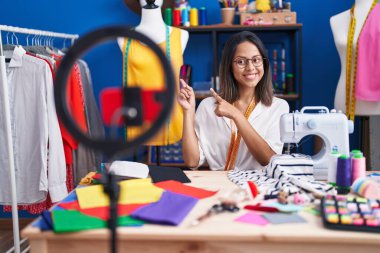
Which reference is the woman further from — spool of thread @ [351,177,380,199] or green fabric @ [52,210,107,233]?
green fabric @ [52,210,107,233]

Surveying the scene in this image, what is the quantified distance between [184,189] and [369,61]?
5.90ft

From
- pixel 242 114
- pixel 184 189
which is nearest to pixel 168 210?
pixel 184 189

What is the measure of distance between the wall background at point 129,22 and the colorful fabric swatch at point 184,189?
7.22 ft

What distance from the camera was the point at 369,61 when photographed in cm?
282

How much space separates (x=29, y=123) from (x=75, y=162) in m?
0.45

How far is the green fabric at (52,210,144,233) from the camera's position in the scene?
1.22m

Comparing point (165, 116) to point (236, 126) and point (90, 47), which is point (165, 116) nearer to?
point (90, 47)

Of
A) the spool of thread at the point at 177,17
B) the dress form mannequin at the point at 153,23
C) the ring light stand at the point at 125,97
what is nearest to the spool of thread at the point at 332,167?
the ring light stand at the point at 125,97

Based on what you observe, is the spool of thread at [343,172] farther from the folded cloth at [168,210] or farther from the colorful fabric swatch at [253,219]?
the folded cloth at [168,210]

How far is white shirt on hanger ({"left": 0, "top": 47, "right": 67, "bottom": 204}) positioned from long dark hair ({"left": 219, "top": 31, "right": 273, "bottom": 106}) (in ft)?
3.56

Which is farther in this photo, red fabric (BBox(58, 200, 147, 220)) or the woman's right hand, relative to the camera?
the woman's right hand

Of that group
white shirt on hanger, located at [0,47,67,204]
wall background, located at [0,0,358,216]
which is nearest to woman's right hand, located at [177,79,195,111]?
white shirt on hanger, located at [0,47,67,204]

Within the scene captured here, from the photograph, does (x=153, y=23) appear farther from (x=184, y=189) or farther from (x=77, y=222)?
(x=77, y=222)

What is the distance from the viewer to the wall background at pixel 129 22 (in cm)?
357
